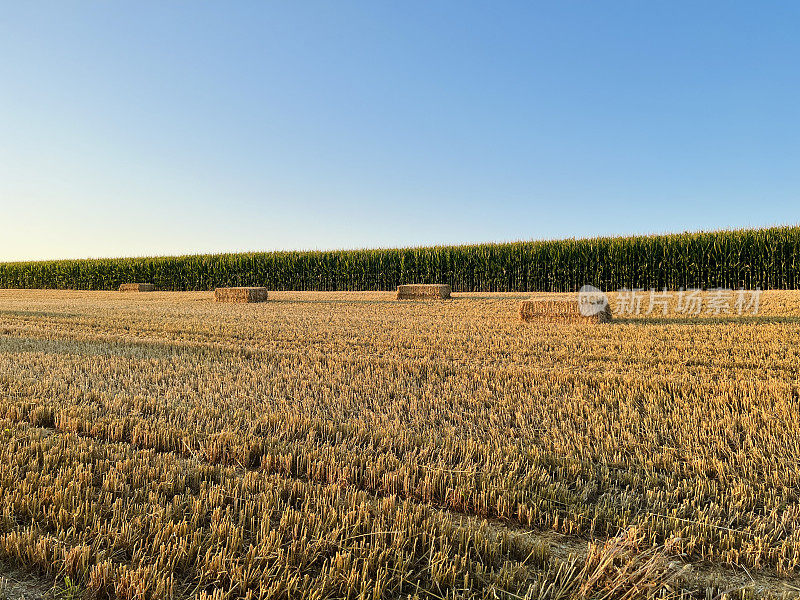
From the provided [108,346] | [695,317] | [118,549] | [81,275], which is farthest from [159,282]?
[118,549]

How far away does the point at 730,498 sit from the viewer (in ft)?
9.47

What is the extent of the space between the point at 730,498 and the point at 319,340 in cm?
685

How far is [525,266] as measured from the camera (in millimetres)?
29031

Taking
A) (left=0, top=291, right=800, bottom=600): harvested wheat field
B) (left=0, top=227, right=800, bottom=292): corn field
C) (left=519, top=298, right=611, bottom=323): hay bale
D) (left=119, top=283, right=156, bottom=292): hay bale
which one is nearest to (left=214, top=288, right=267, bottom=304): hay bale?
(left=519, top=298, right=611, bottom=323): hay bale

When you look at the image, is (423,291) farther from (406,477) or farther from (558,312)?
(406,477)

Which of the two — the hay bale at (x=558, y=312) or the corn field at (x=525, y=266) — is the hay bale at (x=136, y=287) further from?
the hay bale at (x=558, y=312)

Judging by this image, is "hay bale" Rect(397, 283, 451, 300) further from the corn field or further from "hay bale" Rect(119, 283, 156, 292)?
"hay bale" Rect(119, 283, 156, 292)

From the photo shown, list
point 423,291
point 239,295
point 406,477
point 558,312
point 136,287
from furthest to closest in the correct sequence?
1. point 136,287
2. point 239,295
3. point 423,291
4. point 558,312
5. point 406,477

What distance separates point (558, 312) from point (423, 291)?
942cm

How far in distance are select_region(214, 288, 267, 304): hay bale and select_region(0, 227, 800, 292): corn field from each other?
13.0 m

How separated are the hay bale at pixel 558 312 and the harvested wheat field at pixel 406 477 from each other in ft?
13.6

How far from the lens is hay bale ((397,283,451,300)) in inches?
792

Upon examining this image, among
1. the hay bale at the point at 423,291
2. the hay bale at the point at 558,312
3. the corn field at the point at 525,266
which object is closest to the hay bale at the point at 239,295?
the hay bale at the point at 423,291

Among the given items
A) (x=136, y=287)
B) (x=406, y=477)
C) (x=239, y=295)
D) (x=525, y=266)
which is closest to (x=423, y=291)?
(x=239, y=295)
